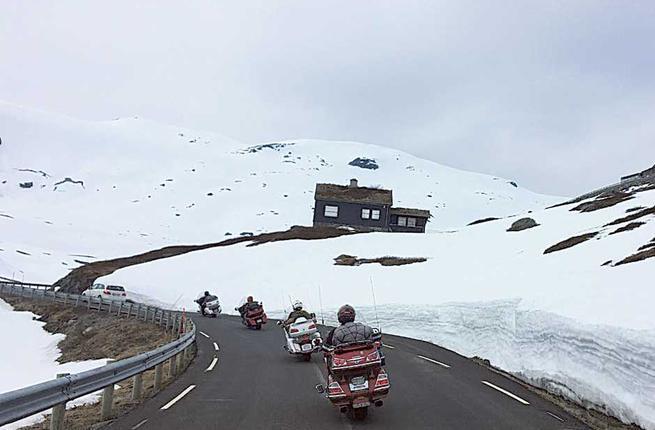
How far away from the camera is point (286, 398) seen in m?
12.1

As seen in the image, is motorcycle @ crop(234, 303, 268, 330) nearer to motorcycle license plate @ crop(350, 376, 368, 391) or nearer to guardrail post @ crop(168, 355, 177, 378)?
guardrail post @ crop(168, 355, 177, 378)

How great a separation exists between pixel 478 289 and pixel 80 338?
20.1 m

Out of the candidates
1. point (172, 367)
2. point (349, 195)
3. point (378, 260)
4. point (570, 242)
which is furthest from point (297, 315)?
point (349, 195)

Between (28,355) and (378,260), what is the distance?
28276 millimetres

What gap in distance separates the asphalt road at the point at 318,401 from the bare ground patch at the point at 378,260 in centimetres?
3260

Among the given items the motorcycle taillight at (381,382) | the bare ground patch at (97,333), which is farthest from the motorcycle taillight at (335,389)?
the bare ground patch at (97,333)

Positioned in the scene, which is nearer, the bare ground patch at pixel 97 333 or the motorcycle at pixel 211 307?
the bare ground patch at pixel 97 333

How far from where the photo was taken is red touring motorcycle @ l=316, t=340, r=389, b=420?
10086mm

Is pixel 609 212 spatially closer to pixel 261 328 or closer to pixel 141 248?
pixel 261 328

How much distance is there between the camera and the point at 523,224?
5981 centimetres

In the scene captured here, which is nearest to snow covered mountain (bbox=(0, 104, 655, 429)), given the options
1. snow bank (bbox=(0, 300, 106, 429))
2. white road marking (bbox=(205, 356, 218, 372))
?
white road marking (bbox=(205, 356, 218, 372))

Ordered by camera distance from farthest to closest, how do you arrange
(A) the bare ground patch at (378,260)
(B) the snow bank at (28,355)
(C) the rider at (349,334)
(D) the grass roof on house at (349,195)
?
(D) the grass roof on house at (349,195) → (A) the bare ground patch at (378,260) → (B) the snow bank at (28,355) → (C) the rider at (349,334)

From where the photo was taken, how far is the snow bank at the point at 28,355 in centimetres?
2375

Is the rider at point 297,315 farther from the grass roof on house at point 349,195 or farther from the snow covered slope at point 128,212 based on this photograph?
the snow covered slope at point 128,212
